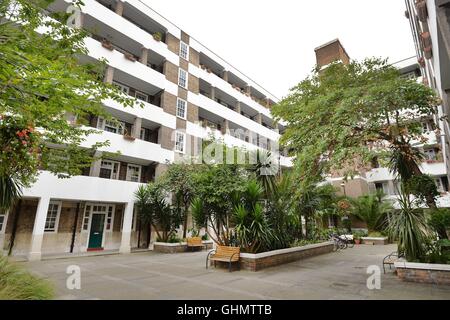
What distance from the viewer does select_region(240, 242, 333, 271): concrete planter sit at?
927 cm

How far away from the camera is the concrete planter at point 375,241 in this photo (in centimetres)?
2038

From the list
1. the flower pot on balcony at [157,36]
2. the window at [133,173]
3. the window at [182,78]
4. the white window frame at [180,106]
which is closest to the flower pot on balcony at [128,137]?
the window at [133,173]

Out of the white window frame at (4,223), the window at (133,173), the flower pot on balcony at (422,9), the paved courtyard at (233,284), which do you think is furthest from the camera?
the window at (133,173)

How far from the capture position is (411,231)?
24.9ft

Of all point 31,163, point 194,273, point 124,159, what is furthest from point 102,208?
point 31,163

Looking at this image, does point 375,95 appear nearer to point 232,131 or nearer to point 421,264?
point 421,264

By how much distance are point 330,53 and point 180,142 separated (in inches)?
867

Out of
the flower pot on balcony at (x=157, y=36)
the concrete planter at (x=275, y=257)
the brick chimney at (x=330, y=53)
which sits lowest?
the concrete planter at (x=275, y=257)

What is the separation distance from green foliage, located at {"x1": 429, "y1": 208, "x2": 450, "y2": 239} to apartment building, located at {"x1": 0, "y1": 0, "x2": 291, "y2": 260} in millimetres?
6056

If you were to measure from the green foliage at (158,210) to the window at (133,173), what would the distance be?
7.97 ft

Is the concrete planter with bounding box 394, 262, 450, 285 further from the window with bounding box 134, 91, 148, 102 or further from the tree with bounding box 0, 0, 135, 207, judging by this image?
the window with bounding box 134, 91, 148, 102

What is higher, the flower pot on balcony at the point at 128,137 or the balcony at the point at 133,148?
the flower pot on balcony at the point at 128,137

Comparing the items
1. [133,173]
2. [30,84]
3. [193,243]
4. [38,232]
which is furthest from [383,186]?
[30,84]

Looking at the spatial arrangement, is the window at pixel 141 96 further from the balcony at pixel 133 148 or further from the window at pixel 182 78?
the balcony at pixel 133 148
